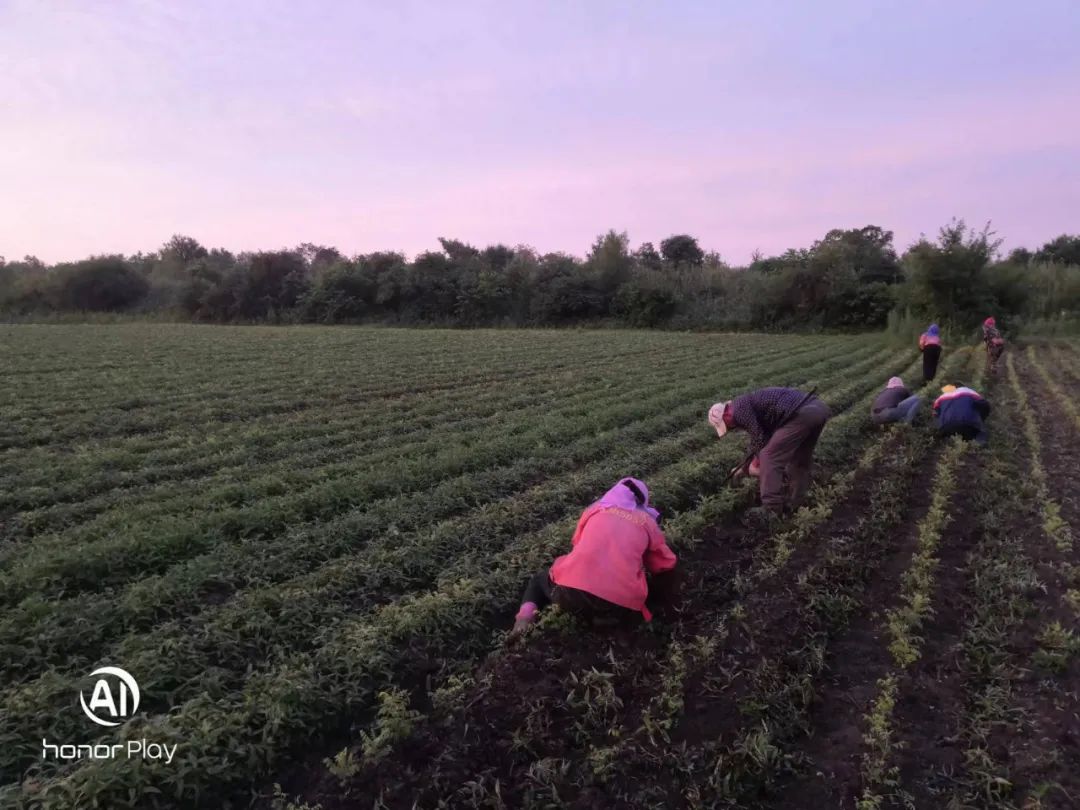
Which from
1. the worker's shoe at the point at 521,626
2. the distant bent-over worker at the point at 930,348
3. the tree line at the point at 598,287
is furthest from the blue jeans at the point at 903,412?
the tree line at the point at 598,287

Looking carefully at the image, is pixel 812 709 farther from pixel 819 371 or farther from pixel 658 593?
pixel 819 371

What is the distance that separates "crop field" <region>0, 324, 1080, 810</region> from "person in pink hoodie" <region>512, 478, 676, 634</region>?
0.22 metres

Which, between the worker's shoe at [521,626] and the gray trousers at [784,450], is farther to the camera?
the gray trousers at [784,450]

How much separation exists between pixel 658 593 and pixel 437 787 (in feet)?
6.73

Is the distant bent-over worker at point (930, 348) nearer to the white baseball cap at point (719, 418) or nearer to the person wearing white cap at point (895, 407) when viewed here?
the person wearing white cap at point (895, 407)

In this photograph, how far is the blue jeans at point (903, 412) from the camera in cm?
1014

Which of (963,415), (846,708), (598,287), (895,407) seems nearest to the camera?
(846,708)

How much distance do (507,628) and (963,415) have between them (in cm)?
812

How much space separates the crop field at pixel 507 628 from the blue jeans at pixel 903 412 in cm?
100

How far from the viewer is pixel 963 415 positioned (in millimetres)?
9281

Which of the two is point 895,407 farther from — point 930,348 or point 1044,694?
point 1044,694

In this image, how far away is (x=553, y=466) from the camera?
8102mm

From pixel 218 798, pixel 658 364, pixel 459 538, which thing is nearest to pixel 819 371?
pixel 658 364

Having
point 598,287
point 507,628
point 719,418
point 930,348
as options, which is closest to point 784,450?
point 719,418
